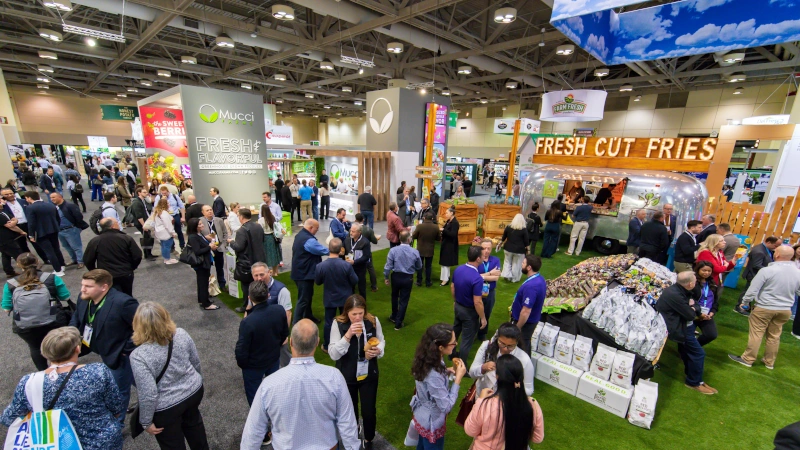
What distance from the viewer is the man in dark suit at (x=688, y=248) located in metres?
5.27

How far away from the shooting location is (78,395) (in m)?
1.73

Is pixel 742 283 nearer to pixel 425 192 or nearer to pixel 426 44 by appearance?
pixel 425 192

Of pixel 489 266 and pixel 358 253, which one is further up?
pixel 489 266

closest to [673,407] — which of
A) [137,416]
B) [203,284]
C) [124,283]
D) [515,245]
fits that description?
[515,245]

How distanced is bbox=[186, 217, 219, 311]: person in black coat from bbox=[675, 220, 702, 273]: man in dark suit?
7.21 metres

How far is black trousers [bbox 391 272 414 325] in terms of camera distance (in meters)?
4.39

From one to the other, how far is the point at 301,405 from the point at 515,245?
5.12 m

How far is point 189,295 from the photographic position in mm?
5539

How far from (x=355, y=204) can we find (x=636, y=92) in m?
17.6

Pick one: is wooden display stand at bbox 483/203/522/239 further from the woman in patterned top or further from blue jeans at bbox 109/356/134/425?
the woman in patterned top

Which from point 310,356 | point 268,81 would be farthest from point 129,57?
point 310,356

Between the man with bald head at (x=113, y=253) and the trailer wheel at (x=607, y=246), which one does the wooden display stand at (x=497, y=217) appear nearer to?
the trailer wheel at (x=607, y=246)

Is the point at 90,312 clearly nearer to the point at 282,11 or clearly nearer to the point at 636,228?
the point at 282,11

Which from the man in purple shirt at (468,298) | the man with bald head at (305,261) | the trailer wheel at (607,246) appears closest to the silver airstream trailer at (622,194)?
the trailer wheel at (607,246)
